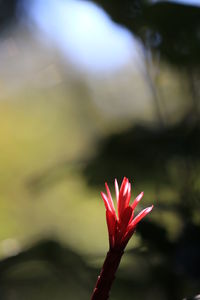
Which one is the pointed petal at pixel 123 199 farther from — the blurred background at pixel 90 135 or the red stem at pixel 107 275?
the blurred background at pixel 90 135

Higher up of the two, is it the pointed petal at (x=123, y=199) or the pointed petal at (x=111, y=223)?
the pointed petal at (x=123, y=199)

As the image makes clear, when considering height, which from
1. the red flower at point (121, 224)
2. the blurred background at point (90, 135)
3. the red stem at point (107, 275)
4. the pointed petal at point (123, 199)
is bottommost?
the red stem at point (107, 275)

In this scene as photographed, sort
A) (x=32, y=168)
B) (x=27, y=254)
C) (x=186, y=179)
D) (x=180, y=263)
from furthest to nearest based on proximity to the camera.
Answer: (x=32, y=168)
(x=186, y=179)
(x=27, y=254)
(x=180, y=263)

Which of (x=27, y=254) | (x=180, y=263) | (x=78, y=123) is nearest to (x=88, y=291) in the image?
(x=27, y=254)

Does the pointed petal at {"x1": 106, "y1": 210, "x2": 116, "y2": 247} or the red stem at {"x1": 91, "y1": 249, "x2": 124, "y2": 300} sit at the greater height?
the pointed petal at {"x1": 106, "y1": 210, "x2": 116, "y2": 247}

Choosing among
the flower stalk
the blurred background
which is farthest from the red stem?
the blurred background

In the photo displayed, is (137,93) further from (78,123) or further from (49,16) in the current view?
(49,16)

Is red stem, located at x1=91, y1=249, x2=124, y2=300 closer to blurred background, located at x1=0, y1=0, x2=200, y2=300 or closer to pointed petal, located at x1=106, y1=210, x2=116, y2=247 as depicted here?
pointed petal, located at x1=106, y1=210, x2=116, y2=247

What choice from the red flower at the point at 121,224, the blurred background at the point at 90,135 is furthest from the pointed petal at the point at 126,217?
the blurred background at the point at 90,135
